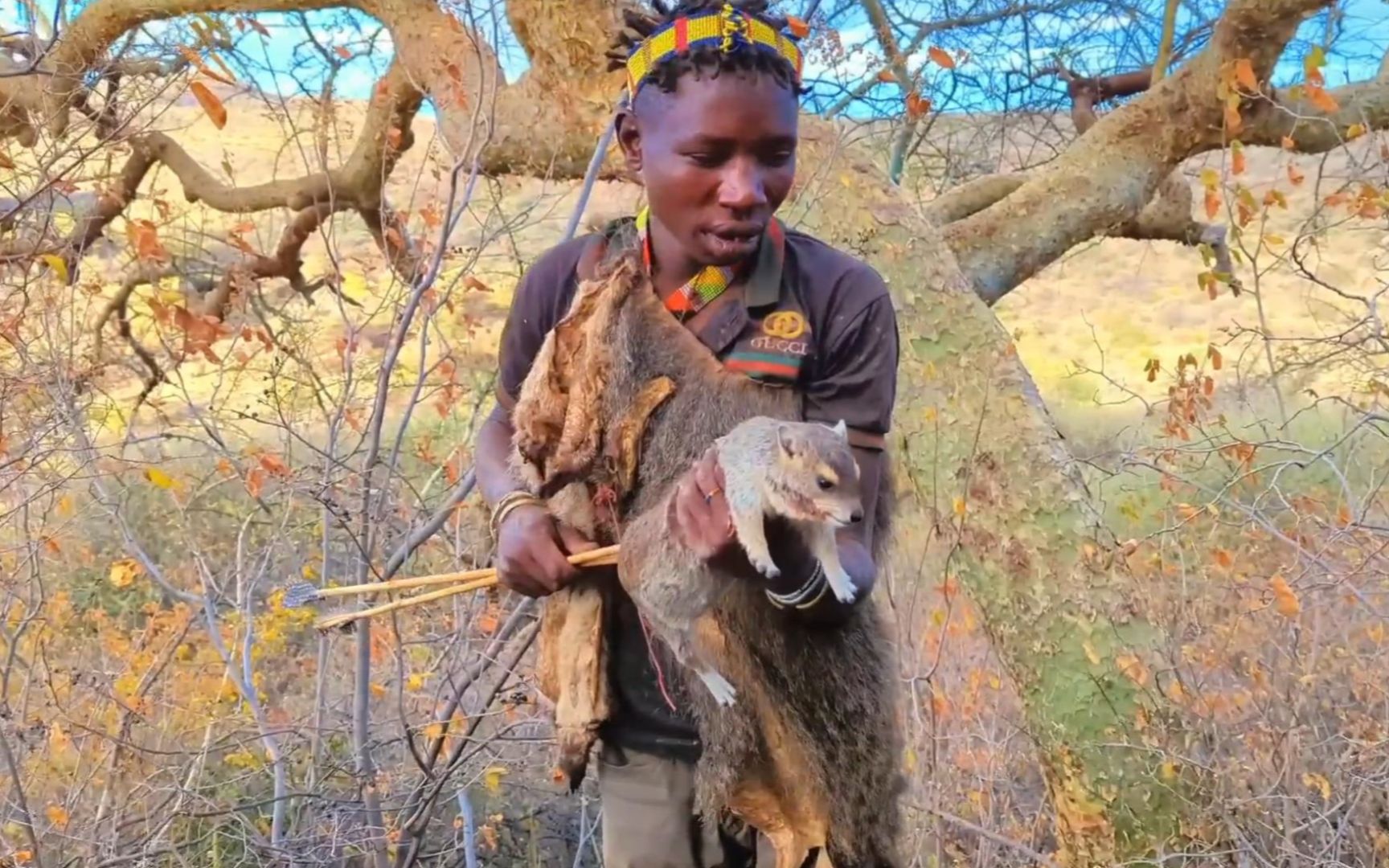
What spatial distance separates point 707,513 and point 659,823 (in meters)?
0.67

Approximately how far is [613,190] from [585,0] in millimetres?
713

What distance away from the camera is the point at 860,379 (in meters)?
1.50

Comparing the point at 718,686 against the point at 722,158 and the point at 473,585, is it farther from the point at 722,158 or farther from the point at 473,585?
the point at 722,158

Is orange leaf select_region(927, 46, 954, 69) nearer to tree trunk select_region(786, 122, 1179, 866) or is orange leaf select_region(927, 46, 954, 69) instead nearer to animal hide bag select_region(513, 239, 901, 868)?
tree trunk select_region(786, 122, 1179, 866)

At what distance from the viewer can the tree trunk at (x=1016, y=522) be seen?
3.43 meters

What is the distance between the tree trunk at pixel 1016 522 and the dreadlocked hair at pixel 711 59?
2.31m

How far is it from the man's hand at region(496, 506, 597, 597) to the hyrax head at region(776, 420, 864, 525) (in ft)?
1.39

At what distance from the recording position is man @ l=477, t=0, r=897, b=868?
1449 mm

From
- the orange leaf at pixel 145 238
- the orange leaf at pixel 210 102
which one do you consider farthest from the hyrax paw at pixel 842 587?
the orange leaf at pixel 145 238

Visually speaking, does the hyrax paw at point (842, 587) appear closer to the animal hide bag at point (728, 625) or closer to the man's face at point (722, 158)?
the animal hide bag at point (728, 625)

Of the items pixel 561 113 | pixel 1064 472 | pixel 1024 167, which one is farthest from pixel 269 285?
pixel 1064 472

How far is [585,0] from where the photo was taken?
4172mm

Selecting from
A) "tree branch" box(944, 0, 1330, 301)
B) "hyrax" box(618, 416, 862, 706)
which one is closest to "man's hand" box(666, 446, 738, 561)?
"hyrax" box(618, 416, 862, 706)

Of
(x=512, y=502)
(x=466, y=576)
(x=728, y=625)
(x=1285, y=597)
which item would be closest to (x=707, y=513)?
(x=728, y=625)
